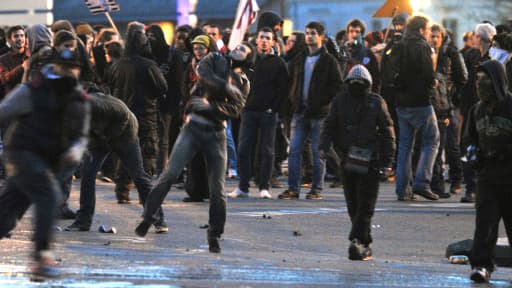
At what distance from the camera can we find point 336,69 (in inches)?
672

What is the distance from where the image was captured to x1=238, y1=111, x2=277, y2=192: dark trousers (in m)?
17.1

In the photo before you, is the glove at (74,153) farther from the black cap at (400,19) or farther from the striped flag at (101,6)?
the striped flag at (101,6)

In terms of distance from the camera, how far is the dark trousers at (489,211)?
10359mm

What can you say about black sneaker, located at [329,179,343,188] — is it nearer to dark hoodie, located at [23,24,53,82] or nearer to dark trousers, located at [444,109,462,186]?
dark trousers, located at [444,109,462,186]

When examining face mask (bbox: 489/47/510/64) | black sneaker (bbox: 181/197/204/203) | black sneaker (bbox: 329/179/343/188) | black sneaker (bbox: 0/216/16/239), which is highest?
face mask (bbox: 489/47/510/64)

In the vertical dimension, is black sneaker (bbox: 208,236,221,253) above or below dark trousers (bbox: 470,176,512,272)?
below

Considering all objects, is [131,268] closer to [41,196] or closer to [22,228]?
[41,196]

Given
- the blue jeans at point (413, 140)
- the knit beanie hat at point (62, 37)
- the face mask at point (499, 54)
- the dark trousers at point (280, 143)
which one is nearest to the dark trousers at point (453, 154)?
the blue jeans at point (413, 140)

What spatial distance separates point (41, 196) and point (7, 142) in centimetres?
51

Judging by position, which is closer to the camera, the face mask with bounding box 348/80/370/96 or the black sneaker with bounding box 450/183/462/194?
the face mask with bounding box 348/80/370/96

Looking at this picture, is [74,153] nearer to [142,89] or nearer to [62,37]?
[62,37]

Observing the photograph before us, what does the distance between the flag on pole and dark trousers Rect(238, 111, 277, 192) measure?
1.55 metres

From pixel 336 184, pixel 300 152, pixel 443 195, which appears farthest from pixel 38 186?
pixel 336 184

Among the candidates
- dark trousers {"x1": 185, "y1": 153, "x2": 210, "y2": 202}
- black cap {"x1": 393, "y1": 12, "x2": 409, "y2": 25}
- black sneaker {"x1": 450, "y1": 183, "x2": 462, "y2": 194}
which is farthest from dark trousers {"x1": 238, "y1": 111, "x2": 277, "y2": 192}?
black cap {"x1": 393, "y1": 12, "x2": 409, "y2": 25}
